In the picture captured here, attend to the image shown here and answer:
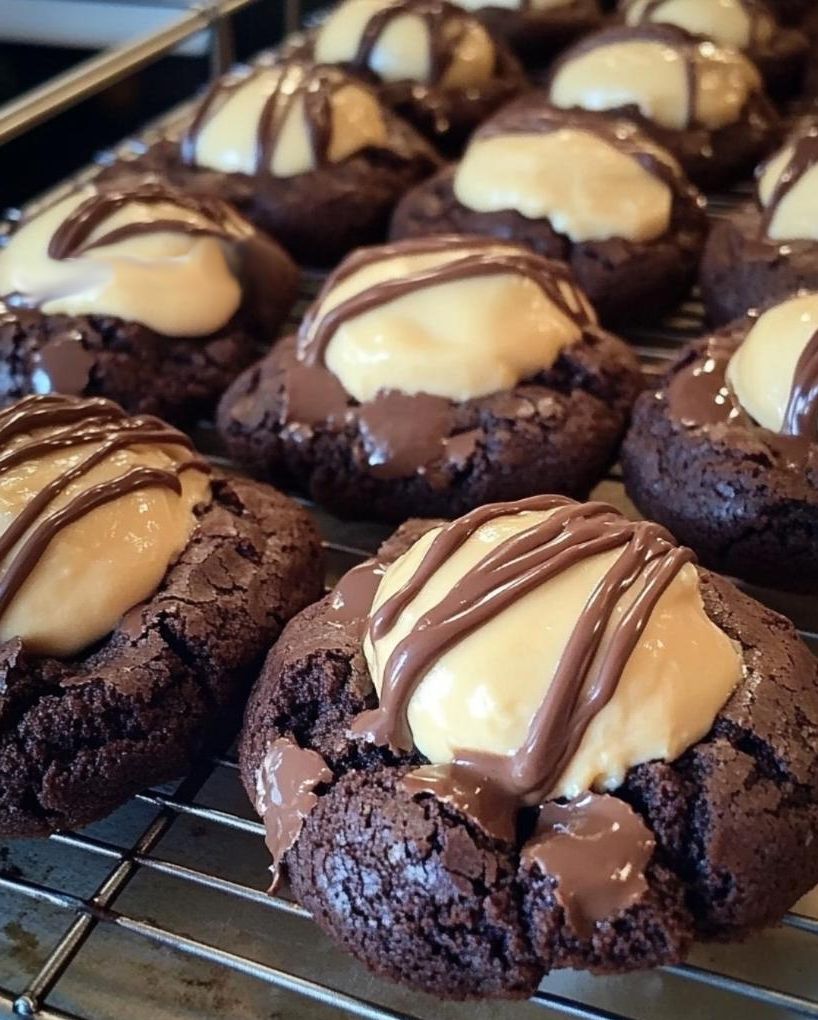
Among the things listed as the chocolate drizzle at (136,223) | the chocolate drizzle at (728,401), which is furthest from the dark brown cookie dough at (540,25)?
the chocolate drizzle at (728,401)

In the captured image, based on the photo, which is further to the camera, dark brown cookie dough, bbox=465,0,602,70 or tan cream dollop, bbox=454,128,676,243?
dark brown cookie dough, bbox=465,0,602,70

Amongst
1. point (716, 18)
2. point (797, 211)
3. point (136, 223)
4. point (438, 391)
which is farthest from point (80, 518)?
point (716, 18)

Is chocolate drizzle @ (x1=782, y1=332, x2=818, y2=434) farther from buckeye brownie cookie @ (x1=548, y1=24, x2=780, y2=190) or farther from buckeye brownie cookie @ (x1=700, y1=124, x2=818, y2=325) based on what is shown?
buckeye brownie cookie @ (x1=548, y1=24, x2=780, y2=190)

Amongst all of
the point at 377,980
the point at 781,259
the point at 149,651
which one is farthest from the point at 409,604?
the point at 781,259

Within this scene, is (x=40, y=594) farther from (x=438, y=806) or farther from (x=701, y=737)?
(x=701, y=737)

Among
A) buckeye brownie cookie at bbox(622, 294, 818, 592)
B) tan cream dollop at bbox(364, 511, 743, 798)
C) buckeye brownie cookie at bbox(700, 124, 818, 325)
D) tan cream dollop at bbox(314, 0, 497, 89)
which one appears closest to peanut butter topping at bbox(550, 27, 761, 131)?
tan cream dollop at bbox(314, 0, 497, 89)

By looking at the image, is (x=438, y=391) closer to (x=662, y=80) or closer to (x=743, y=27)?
(x=662, y=80)
